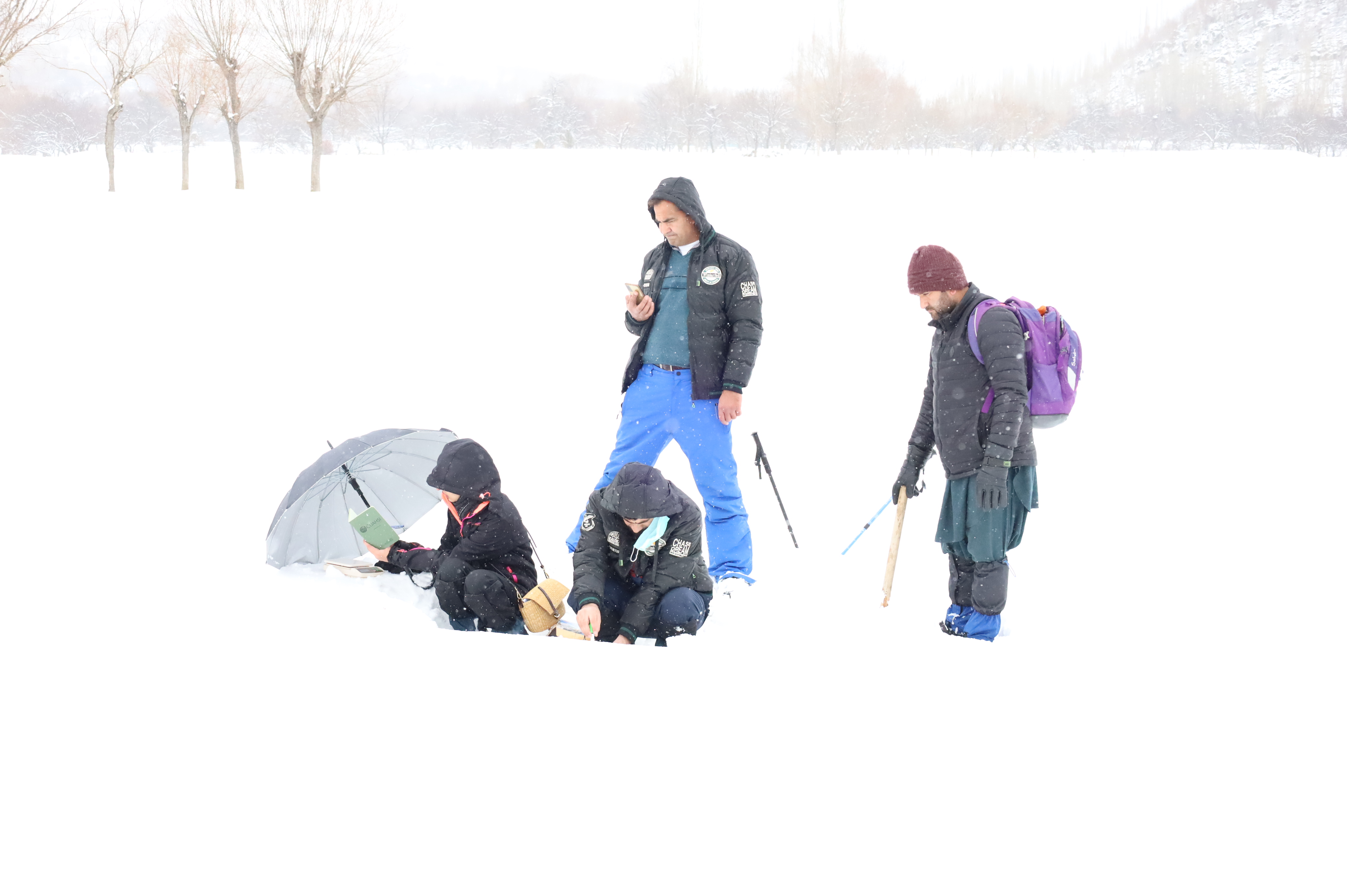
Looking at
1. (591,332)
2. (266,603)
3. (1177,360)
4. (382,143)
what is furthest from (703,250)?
(382,143)

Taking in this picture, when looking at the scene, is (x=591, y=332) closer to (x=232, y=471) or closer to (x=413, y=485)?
(x=232, y=471)

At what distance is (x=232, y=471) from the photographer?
17.2 ft

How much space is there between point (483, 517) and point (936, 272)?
1951mm

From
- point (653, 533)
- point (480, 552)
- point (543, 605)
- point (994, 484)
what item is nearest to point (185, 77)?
point (480, 552)

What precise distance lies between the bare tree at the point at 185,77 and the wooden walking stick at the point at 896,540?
22.4 metres

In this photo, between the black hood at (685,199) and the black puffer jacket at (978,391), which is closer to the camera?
the black puffer jacket at (978,391)

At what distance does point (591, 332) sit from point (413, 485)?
16.0 feet

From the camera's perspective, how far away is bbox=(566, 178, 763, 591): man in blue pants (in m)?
3.71

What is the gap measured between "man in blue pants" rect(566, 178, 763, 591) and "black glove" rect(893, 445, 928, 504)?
0.69 m

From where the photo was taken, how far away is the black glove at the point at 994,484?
3016 millimetres

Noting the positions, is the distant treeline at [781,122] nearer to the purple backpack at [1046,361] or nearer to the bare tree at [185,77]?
the bare tree at [185,77]

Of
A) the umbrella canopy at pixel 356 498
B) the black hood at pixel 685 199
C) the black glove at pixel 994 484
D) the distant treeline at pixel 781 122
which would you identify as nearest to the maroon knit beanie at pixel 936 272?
the black glove at pixel 994 484

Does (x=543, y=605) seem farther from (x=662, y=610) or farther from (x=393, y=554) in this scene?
(x=393, y=554)

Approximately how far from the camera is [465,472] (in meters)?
3.19
